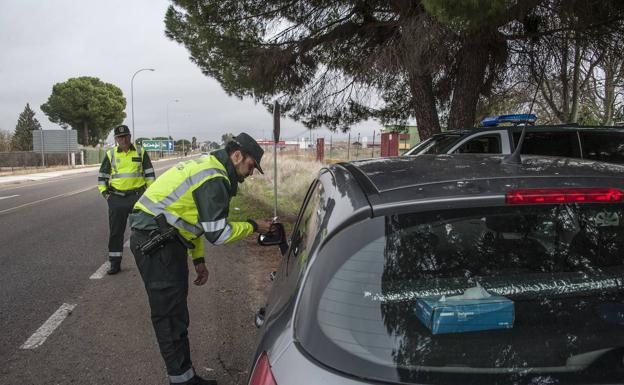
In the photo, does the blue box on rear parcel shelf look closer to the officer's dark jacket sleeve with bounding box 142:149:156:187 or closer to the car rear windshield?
the car rear windshield

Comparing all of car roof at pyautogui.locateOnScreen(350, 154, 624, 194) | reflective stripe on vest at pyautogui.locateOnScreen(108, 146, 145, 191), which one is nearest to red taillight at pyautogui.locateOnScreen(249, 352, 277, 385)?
car roof at pyautogui.locateOnScreen(350, 154, 624, 194)

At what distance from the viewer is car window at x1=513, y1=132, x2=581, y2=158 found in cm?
597

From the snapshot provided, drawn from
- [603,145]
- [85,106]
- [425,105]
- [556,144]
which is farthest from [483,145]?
[85,106]

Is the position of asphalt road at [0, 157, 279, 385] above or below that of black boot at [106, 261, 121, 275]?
below

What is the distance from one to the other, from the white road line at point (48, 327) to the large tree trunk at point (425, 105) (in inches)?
251

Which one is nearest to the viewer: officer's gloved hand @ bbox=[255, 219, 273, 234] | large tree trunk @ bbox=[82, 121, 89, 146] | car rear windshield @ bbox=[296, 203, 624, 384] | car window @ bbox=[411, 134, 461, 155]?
car rear windshield @ bbox=[296, 203, 624, 384]

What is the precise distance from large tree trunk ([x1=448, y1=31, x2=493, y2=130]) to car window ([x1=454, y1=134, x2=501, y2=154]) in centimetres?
147

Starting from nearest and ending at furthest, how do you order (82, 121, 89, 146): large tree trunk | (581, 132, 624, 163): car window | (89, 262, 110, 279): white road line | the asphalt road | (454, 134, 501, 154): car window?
the asphalt road < (89, 262, 110, 279): white road line < (581, 132, 624, 163): car window < (454, 134, 501, 154): car window < (82, 121, 89, 146): large tree trunk

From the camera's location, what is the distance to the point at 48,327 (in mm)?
4090

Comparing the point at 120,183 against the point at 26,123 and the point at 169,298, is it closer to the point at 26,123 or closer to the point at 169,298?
the point at 169,298

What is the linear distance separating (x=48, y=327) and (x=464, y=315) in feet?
12.9

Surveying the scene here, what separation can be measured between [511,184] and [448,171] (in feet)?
1.13

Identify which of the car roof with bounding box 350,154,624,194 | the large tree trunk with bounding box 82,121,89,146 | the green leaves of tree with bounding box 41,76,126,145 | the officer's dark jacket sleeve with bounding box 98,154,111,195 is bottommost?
the officer's dark jacket sleeve with bounding box 98,154,111,195

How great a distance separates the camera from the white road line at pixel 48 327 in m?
3.76
